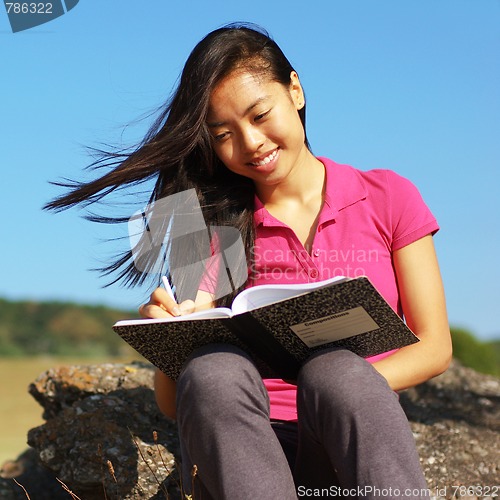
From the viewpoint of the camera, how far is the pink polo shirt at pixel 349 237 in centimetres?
278

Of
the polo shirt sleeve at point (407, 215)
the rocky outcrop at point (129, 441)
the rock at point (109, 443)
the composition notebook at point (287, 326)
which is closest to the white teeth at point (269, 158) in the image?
the polo shirt sleeve at point (407, 215)

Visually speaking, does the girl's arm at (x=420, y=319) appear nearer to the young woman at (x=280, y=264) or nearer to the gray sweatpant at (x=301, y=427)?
the young woman at (x=280, y=264)

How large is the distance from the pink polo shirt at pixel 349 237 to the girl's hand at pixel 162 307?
382 mm

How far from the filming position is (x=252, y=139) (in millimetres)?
2738

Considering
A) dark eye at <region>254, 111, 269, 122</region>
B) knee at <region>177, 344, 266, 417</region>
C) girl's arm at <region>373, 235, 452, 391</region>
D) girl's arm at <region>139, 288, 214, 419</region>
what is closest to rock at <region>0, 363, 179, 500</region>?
girl's arm at <region>139, 288, 214, 419</region>

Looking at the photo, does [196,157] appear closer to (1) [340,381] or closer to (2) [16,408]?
(1) [340,381]

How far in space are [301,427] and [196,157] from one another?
1209 mm

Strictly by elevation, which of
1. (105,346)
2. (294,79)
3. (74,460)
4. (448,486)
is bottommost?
(105,346)

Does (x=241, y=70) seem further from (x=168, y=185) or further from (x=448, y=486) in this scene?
(x=448, y=486)

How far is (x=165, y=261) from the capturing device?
3178 mm

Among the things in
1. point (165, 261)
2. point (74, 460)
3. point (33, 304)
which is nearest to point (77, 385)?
point (74, 460)

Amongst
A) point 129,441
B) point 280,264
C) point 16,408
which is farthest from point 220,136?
point 16,408

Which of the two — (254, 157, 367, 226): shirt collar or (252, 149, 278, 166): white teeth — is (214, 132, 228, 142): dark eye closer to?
(252, 149, 278, 166): white teeth

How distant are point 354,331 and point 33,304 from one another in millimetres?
16608
